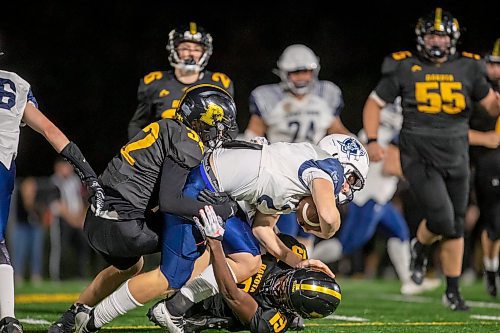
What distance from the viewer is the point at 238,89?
14625 mm

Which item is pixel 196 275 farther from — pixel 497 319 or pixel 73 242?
pixel 73 242

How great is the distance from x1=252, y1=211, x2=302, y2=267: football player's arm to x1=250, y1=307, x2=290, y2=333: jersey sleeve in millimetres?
281

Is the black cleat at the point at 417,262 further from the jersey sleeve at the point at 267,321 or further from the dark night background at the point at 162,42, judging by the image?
the dark night background at the point at 162,42

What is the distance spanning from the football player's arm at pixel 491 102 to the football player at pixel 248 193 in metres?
2.29

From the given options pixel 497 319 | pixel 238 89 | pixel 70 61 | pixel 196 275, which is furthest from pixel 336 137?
pixel 70 61

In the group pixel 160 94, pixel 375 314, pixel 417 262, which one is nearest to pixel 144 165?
pixel 160 94

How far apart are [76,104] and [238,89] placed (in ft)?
7.72

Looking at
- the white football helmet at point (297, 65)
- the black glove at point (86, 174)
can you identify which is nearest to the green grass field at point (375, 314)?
the black glove at point (86, 174)

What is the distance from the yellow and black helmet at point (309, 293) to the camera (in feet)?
13.6

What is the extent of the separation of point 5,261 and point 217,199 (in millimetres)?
947

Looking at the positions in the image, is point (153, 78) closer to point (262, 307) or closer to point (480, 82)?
point (480, 82)

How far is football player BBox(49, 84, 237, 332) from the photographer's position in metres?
4.45

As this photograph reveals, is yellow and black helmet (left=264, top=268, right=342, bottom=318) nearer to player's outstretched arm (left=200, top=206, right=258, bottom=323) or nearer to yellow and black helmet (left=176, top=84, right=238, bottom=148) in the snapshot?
player's outstretched arm (left=200, top=206, right=258, bottom=323)

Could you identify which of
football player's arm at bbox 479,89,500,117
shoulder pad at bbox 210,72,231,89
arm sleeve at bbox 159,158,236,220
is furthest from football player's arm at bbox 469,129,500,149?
arm sleeve at bbox 159,158,236,220
